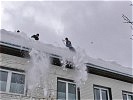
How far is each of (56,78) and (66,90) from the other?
557mm

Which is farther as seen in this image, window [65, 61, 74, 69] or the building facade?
window [65, 61, 74, 69]

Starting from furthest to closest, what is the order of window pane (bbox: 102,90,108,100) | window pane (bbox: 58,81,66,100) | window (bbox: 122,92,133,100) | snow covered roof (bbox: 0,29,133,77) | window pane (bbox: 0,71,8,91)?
window (bbox: 122,92,133,100) < window pane (bbox: 102,90,108,100) < window pane (bbox: 58,81,66,100) < snow covered roof (bbox: 0,29,133,77) < window pane (bbox: 0,71,8,91)

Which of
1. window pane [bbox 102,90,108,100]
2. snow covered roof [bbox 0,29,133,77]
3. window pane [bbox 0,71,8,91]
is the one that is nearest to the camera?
window pane [bbox 0,71,8,91]

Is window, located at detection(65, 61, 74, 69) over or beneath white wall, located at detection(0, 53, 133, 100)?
over

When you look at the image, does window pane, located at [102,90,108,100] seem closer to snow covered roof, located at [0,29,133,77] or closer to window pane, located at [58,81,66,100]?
snow covered roof, located at [0,29,133,77]

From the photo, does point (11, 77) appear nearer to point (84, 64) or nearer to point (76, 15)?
point (84, 64)

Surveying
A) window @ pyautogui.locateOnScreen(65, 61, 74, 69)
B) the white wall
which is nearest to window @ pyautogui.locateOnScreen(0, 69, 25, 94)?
the white wall

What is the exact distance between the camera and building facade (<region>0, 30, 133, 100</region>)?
26.0ft

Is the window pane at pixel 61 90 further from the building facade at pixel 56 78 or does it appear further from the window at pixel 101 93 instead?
the window at pixel 101 93

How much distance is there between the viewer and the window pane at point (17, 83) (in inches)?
313

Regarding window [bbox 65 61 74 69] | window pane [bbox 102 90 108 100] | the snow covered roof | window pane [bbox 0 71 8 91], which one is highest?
the snow covered roof

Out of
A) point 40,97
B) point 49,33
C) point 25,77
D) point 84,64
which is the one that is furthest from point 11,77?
point 49,33

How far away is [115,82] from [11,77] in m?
4.35

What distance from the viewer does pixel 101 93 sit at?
9.94 metres
